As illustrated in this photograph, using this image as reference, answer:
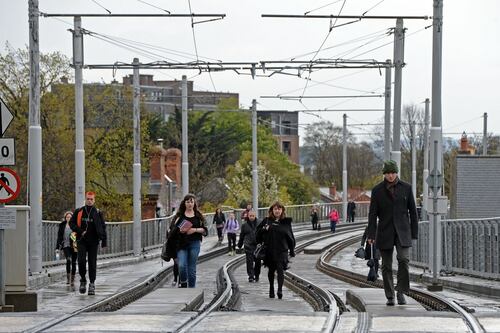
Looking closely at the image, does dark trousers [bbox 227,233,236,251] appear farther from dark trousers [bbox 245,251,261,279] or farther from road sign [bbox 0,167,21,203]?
road sign [bbox 0,167,21,203]

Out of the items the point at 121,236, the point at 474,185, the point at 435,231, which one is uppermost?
the point at 474,185

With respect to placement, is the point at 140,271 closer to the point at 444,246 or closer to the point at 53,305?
the point at 444,246

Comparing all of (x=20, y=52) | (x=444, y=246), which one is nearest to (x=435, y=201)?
(x=444, y=246)

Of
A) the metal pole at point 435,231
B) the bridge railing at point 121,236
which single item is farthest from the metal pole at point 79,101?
the metal pole at point 435,231

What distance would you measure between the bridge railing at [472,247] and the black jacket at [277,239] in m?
7.53

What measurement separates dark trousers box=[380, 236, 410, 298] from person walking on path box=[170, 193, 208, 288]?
490 cm

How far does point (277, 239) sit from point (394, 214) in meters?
4.84

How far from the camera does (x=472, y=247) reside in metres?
29.4

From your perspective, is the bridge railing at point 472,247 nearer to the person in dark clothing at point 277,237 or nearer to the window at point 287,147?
the person in dark clothing at point 277,237

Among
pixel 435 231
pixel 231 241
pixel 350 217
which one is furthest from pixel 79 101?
pixel 350 217

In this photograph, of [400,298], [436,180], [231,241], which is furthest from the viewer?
[231,241]

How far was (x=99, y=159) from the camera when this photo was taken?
215 ft

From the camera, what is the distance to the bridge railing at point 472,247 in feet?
89.9

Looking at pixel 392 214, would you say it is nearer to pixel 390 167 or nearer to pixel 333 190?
pixel 390 167
